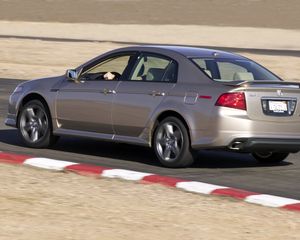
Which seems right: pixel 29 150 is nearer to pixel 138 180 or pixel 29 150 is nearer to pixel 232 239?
pixel 138 180

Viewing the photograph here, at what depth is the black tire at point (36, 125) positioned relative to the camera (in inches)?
512

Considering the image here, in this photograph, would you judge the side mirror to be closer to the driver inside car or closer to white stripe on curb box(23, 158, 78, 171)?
the driver inside car

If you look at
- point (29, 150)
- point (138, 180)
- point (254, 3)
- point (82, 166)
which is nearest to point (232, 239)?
point (138, 180)

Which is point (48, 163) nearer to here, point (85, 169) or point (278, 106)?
point (85, 169)

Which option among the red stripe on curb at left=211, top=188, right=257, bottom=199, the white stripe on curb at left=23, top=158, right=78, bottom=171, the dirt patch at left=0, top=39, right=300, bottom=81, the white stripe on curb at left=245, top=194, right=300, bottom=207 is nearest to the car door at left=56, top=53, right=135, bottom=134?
the white stripe on curb at left=23, top=158, right=78, bottom=171

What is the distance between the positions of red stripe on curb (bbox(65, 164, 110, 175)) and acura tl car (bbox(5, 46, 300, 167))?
3.85ft

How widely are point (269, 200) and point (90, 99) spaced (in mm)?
4053

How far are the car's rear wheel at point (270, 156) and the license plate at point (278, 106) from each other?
1241 millimetres

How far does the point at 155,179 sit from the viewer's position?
10.1 meters

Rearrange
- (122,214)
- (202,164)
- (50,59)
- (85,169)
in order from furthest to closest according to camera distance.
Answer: (50,59), (202,164), (85,169), (122,214)

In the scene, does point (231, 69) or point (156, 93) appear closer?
point (156, 93)

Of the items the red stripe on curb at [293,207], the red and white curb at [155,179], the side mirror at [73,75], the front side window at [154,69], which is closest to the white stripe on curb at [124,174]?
the red and white curb at [155,179]

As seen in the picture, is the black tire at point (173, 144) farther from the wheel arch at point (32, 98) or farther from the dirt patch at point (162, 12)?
the dirt patch at point (162, 12)

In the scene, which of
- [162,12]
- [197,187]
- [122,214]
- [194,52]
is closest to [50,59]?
[194,52]
